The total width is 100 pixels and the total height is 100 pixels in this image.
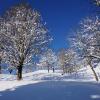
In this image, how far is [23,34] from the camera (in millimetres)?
32375

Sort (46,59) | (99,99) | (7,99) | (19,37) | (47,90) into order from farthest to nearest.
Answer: (46,59) → (19,37) → (47,90) → (7,99) → (99,99)

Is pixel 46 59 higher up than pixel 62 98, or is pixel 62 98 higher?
pixel 46 59

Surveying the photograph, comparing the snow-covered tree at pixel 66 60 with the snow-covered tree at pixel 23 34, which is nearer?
the snow-covered tree at pixel 23 34

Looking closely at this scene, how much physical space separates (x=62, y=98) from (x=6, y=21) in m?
18.4

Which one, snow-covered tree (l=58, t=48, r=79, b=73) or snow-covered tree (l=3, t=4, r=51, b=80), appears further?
snow-covered tree (l=58, t=48, r=79, b=73)

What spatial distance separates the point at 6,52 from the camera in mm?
32531

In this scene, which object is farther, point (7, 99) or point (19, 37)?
point (19, 37)

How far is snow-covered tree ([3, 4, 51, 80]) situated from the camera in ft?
106

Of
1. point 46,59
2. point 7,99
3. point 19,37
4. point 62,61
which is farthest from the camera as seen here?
point 46,59


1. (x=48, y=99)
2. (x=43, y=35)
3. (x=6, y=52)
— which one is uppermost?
(x=43, y=35)

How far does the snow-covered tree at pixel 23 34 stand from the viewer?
32438mm

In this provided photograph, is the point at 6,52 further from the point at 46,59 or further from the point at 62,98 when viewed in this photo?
the point at 46,59

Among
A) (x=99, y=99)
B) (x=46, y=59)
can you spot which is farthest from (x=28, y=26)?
(x=46, y=59)

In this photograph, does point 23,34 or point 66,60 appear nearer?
point 23,34
